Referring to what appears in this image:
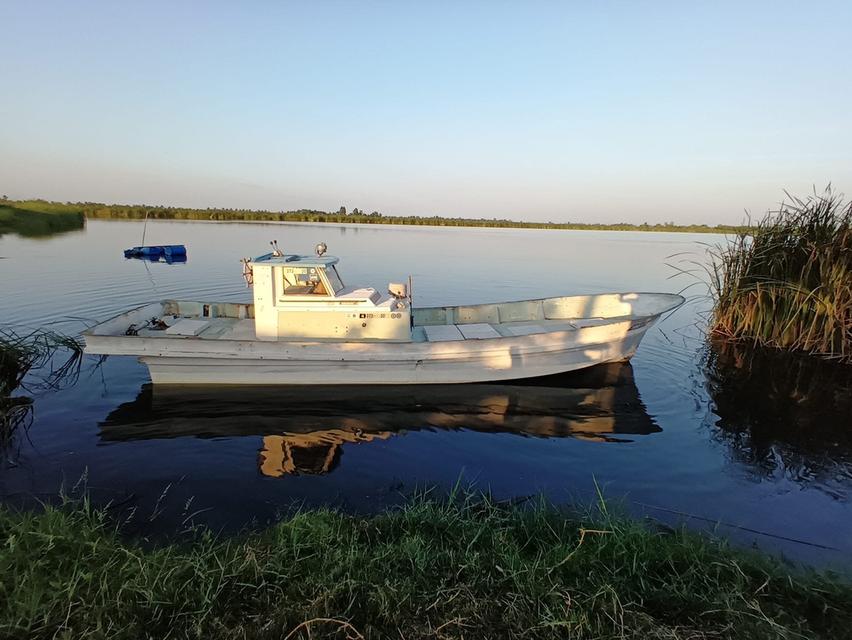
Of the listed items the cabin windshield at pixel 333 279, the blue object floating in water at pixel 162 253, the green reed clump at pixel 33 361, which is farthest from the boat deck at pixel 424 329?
the blue object floating in water at pixel 162 253

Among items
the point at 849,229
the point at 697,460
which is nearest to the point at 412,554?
the point at 697,460

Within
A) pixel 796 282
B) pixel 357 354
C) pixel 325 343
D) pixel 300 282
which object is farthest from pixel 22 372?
pixel 796 282

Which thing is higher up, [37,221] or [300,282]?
[37,221]

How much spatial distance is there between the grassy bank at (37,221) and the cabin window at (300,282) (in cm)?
4596

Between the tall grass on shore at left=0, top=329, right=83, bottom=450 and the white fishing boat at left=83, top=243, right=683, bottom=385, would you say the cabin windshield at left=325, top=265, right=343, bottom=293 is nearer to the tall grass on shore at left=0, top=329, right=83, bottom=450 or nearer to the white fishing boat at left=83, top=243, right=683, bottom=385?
the white fishing boat at left=83, top=243, right=683, bottom=385

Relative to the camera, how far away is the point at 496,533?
4289mm

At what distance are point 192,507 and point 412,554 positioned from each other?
339cm

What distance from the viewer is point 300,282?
31.9 feet

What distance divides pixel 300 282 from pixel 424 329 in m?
3.29

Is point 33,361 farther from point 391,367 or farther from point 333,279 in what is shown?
point 391,367

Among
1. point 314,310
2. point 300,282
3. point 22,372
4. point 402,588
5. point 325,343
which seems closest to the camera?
point 402,588

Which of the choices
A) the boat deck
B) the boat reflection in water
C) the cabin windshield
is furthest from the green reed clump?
the cabin windshield

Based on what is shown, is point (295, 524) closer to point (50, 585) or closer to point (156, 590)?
point (156, 590)

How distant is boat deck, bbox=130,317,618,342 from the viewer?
9773 millimetres
